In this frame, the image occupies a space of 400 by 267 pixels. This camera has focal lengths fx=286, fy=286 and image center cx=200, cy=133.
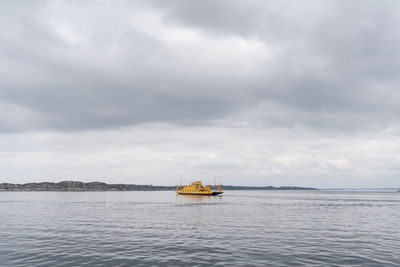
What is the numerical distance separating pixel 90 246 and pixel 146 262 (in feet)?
29.1

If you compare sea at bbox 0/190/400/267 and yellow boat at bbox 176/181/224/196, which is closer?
sea at bbox 0/190/400/267

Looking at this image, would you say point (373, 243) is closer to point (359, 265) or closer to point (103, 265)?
point (359, 265)

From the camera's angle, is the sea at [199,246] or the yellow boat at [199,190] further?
the yellow boat at [199,190]

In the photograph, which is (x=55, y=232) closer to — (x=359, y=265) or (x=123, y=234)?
(x=123, y=234)

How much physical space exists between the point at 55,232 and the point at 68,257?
607 inches

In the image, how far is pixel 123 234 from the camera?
116ft

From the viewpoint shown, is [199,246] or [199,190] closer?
[199,246]

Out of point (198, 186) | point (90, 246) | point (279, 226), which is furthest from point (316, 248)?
point (198, 186)

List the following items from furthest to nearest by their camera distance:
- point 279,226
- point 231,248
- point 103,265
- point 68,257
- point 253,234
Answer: point 279,226, point 253,234, point 231,248, point 68,257, point 103,265

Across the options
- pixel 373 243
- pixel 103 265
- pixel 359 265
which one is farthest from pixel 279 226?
pixel 103 265

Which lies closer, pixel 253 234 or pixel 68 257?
pixel 68 257

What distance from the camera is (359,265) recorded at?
2162cm

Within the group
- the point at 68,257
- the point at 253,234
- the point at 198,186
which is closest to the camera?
the point at 68,257

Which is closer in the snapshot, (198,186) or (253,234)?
(253,234)
